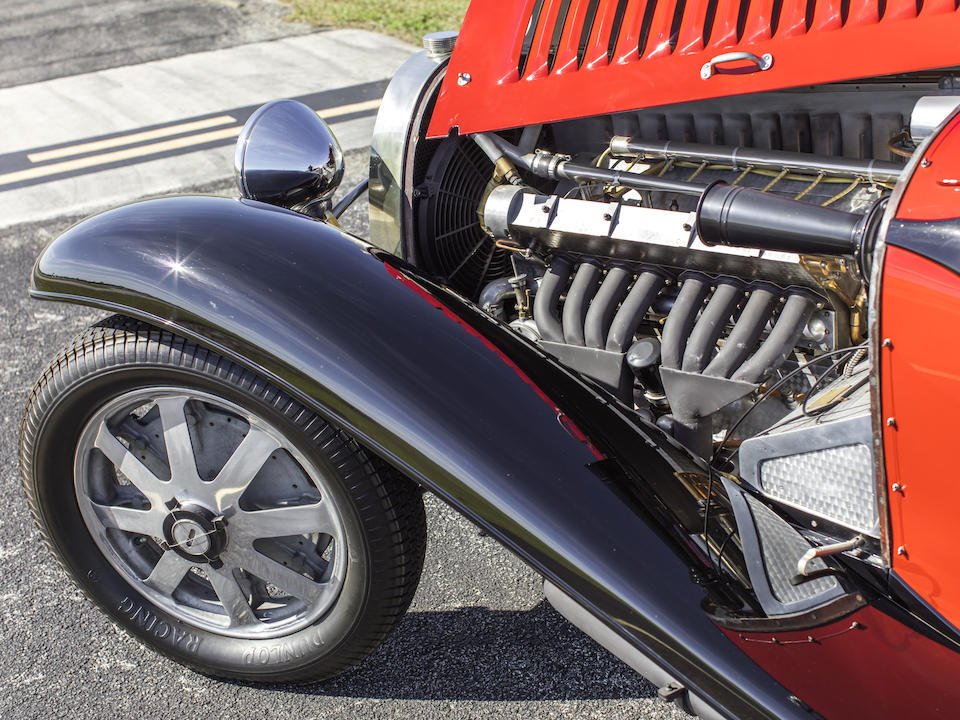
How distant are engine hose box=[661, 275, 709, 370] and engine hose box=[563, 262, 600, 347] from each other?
0.23 metres

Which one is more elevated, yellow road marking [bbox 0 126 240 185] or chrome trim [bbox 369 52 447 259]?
chrome trim [bbox 369 52 447 259]

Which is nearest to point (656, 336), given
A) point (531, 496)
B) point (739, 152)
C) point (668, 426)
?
point (668, 426)

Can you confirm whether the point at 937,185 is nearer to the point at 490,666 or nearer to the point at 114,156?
the point at 490,666

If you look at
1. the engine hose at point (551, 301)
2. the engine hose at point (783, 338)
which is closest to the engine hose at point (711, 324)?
the engine hose at point (783, 338)

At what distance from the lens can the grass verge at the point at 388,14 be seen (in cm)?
721

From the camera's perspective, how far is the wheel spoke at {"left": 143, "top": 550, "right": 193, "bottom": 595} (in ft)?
7.74

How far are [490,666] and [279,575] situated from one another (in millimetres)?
552

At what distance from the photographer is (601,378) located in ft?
7.79

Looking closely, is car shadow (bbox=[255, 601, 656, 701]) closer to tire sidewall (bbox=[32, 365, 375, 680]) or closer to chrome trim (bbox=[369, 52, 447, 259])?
tire sidewall (bbox=[32, 365, 375, 680])

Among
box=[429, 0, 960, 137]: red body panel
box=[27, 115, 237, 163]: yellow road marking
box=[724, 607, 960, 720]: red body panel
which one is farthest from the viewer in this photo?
box=[27, 115, 237, 163]: yellow road marking

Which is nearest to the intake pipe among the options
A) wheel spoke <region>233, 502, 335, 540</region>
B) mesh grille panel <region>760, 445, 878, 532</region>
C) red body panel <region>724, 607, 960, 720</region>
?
mesh grille panel <region>760, 445, 878, 532</region>

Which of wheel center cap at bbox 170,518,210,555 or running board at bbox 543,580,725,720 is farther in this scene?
wheel center cap at bbox 170,518,210,555

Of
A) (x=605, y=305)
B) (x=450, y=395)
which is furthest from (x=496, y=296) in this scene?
(x=450, y=395)

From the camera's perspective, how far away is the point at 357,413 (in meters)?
1.93
